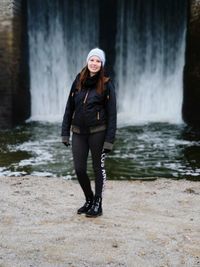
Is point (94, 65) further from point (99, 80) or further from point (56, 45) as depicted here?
point (56, 45)

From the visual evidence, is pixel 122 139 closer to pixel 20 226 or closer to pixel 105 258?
pixel 20 226

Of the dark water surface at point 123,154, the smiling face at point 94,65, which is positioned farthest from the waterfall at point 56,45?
the smiling face at point 94,65

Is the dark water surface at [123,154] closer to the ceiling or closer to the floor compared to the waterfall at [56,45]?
closer to the floor

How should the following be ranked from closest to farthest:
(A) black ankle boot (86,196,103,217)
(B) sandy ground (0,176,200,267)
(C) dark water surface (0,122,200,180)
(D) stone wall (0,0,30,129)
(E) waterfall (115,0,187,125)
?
(B) sandy ground (0,176,200,267), (A) black ankle boot (86,196,103,217), (C) dark water surface (0,122,200,180), (D) stone wall (0,0,30,129), (E) waterfall (115,0,187,125)

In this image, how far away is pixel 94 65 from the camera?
15.6 feet

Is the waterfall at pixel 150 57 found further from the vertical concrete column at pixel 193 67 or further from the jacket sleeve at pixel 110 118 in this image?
the jacket sleeve at pixel 110 118

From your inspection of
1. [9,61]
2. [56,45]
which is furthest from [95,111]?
[56,45]

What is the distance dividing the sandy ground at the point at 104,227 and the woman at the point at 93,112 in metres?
0.62

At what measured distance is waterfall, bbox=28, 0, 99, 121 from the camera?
1675cm

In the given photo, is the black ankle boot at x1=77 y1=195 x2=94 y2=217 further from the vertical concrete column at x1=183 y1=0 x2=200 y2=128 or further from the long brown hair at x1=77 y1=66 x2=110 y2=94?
the vertical concrete column at x1=183 y1=0 x2=200 y2=128

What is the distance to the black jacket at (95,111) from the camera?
4.74m

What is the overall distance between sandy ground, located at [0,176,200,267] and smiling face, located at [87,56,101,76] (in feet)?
4.77

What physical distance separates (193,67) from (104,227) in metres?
9.52

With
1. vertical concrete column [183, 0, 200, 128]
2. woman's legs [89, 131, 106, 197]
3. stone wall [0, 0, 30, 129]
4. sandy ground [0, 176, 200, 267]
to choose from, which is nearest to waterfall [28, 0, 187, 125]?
vertical concrete column [183, 0, 200, 128]
